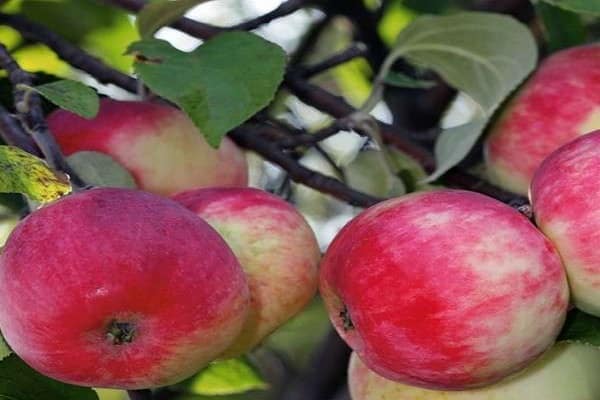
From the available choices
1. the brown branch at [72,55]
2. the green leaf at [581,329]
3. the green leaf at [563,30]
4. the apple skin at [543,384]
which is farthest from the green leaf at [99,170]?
the green leaf at [563,30]

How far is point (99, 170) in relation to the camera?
95 cm

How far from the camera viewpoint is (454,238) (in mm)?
783

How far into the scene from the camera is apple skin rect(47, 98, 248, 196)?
3.35 feet

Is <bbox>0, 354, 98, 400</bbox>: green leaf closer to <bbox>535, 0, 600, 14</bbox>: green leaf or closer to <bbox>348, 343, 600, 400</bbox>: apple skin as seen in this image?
<bbox>348, 343, 600, 400</bbox>: apple skin

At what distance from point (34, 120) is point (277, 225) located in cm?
19

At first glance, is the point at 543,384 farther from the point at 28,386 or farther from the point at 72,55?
the point at 72,55

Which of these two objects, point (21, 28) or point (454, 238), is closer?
point (454, 238)

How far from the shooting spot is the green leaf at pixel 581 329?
830mm

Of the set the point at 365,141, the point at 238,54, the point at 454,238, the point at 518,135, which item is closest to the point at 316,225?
the point at 365,141

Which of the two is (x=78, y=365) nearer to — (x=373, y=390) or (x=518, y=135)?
(x=373, y=390)

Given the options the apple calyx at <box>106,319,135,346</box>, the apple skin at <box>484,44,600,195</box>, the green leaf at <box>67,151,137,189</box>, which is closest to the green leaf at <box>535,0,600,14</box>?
the apple skin at <box>484,44,600,195</box>

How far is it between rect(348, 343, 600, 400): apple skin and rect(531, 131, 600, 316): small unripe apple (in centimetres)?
7

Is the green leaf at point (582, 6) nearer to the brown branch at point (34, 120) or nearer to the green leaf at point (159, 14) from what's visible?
the green leaf at point (159, 14)

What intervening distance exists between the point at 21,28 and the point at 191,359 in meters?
0.48
